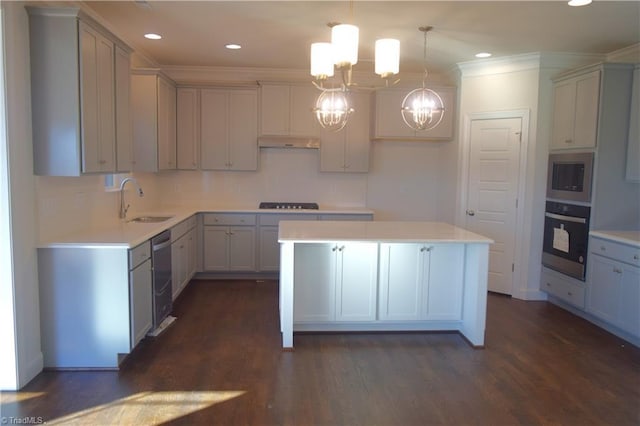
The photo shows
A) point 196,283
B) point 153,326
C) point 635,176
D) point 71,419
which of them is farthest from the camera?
point 196,283

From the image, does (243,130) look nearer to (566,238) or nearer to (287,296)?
(287,296)

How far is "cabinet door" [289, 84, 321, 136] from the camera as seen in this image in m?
5.62

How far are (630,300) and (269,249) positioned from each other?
12.0 ft

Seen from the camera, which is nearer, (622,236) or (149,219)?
(622,236)

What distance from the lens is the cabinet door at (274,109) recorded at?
562 centimetres

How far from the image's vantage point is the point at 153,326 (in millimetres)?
3615

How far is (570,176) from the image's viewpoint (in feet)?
14.5

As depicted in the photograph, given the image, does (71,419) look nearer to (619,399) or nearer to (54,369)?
(54,369)

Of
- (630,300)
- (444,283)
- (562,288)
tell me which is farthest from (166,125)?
(630,300)

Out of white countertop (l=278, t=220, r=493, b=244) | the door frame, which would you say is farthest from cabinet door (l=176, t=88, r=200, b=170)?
the door frame

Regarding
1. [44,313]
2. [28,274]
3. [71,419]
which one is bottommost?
[71,419]

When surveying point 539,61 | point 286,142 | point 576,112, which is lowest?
point 286,142

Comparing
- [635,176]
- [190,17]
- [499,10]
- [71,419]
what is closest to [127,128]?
[190,17]

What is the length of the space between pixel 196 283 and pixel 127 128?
2298mm
